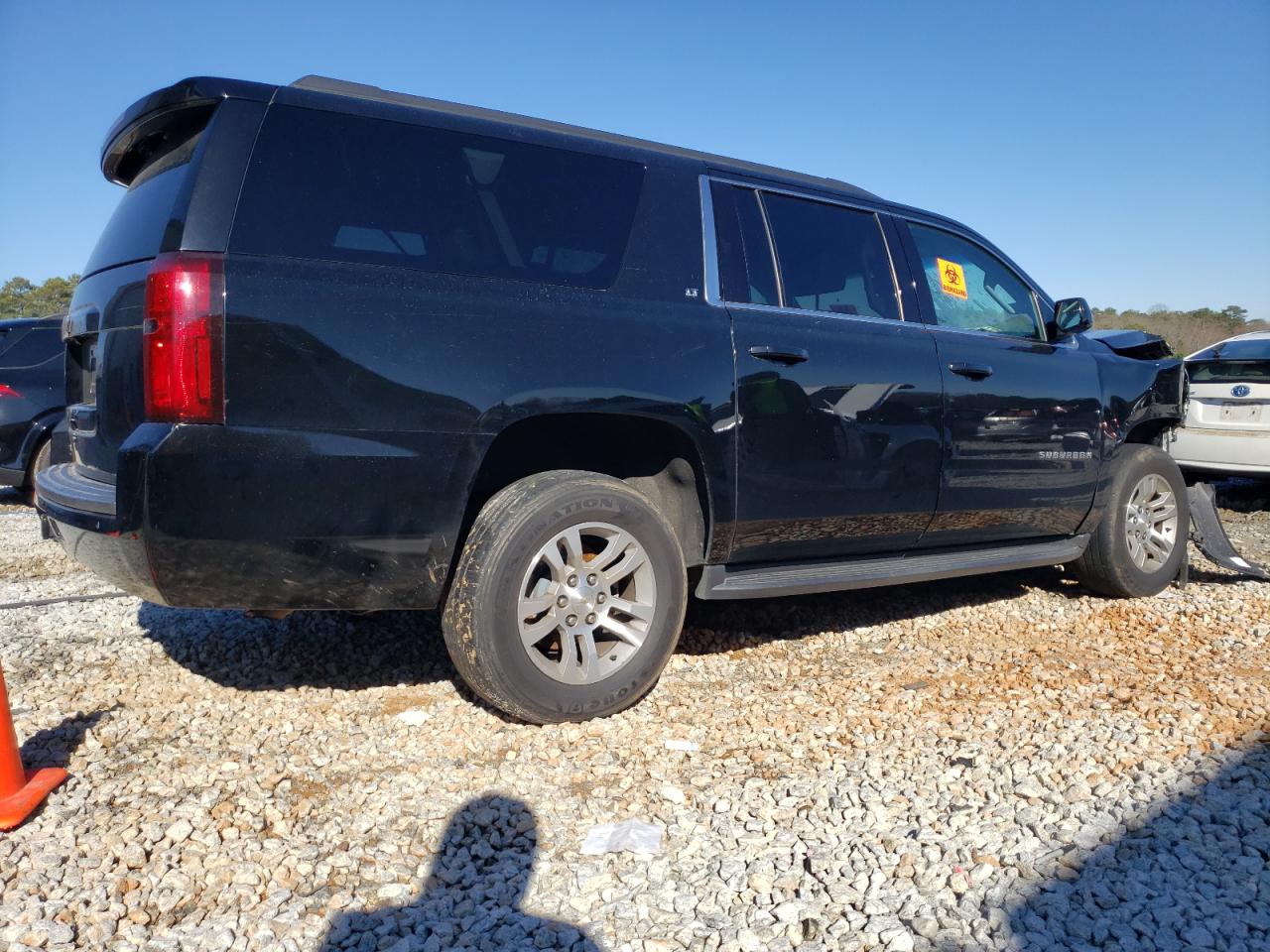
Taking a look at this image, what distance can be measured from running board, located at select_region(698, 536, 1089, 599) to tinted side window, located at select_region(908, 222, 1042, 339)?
1.07 metres

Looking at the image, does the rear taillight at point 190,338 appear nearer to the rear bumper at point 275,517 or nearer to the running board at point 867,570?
the rear bumper at point 275,517

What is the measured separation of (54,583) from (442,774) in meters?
3.65

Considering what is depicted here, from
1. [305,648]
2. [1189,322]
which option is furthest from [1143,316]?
[305,648]

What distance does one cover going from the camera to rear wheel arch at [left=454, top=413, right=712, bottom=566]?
3430mm

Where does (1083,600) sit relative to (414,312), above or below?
below

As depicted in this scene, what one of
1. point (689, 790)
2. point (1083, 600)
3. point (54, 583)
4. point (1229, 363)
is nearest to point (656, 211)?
point (689, 790)

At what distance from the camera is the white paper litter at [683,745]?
322 cm

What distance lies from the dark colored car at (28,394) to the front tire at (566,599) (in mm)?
6356

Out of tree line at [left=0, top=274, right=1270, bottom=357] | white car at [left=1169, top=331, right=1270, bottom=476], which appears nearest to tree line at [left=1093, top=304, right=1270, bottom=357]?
tree line at [left=0, top=274, right=1270, bottom=357]

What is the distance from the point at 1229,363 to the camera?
27.8 ft

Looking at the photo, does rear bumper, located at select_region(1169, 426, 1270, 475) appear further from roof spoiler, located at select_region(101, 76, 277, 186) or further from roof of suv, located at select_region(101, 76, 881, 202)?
roof spoiler, located at select_region(101, 76, 277, 186)

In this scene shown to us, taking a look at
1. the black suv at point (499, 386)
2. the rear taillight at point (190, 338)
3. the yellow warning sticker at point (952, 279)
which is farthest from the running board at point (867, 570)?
the rear taillight at point (190, 338)

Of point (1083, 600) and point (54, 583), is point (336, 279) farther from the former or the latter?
point (1083, 600)

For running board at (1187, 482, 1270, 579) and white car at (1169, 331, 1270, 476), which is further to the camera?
white car at (1169, 331, 1270, 476)
